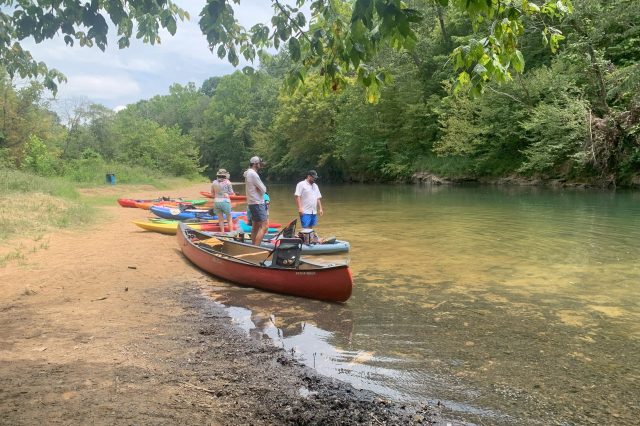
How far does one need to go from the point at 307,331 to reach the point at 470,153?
3064 cm

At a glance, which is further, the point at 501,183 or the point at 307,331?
the point at 501,183

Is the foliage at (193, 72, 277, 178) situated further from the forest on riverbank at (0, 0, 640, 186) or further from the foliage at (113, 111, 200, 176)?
the foliage at (113, 111, 200, 176)

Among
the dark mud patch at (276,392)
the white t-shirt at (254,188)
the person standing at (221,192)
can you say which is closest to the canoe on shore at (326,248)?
the white t-shirt at (254,188)

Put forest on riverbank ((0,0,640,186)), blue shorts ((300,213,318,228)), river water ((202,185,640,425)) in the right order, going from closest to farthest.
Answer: river water ((202,185,640,425)), blue shorts ((300,213,318,228)), forest on riverbank ((0,0,640,186))

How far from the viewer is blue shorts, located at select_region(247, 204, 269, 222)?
9.50 meters

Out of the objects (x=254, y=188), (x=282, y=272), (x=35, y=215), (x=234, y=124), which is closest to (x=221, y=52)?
(x=282, y=272)

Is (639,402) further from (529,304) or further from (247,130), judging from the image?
(247,130)

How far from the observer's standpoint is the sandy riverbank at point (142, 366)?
340cm

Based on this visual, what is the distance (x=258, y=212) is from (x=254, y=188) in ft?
1.63

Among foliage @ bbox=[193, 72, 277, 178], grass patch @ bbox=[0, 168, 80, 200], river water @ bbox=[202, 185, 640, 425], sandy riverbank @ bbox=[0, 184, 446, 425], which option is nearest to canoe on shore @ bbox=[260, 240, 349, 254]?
river water @ bbox=[202, 185, 640, 425]

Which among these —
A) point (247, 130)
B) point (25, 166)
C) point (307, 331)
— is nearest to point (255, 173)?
point (307, 331)

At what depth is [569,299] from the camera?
6.62m

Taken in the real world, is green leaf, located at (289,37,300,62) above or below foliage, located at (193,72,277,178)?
below

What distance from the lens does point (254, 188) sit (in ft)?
30.7
